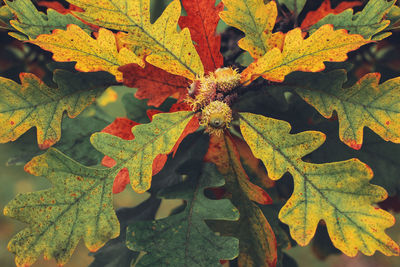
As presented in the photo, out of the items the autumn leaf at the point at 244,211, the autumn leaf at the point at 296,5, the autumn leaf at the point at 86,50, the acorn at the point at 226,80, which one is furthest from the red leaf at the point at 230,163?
the autumn leaf at the point at 296,5

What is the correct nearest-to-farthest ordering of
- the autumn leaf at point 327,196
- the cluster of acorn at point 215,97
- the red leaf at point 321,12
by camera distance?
the autumn leaf at point 327,196 → the cluster of acorn at point 215,97 → the red leaf at point 321,12

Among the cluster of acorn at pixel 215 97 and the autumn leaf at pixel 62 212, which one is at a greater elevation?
the cluster of acorn at pixel 215 97

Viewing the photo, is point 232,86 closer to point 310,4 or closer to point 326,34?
point 326,34

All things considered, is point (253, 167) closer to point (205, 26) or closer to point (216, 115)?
point (216, 115)

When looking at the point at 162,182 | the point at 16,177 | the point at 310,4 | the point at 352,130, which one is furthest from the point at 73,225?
the point at 16,177

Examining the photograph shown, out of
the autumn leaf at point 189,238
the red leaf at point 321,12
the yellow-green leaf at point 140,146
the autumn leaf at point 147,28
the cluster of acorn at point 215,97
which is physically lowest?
the autumn leaf at point 189,238

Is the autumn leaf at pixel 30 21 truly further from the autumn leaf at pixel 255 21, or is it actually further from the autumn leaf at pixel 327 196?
the autumn leaf at pixel 327 196

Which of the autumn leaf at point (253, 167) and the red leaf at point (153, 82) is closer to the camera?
the red leaf at point (153, 82)
